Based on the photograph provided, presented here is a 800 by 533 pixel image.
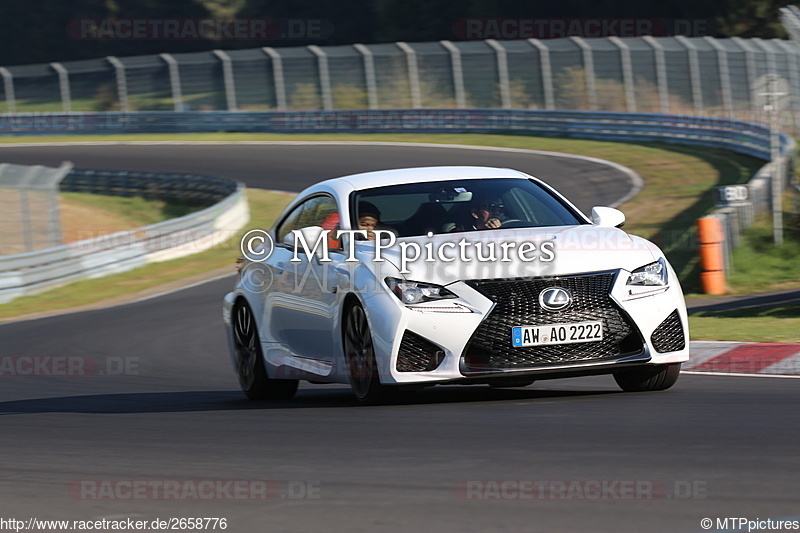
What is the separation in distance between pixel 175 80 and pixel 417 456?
42.7m

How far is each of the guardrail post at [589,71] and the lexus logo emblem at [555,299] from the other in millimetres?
34883

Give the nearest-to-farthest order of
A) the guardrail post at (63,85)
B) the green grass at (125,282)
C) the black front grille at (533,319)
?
the black front grille at (533,319) → the green grass at (125,282) → the guardrail post at (63,85)

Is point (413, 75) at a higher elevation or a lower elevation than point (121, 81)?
lower

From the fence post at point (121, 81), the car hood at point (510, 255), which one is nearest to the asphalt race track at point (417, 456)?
the car hood at point (510, 255)

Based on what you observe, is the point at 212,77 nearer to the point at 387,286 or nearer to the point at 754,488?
the point at 387,286

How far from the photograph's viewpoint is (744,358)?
973 cm

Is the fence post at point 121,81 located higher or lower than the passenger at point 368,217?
lower

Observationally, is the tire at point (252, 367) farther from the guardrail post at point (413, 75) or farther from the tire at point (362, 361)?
the guardrail post at point (413, 75)

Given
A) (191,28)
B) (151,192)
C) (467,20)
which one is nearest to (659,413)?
(151,192)

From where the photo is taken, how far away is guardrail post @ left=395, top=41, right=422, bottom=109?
45219 millimetres

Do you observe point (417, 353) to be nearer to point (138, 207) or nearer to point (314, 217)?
point (314, 217)

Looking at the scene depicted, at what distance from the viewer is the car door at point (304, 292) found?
26.6 feet

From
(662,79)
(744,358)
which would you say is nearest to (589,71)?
(662,79)

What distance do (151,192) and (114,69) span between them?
50.5 feet
